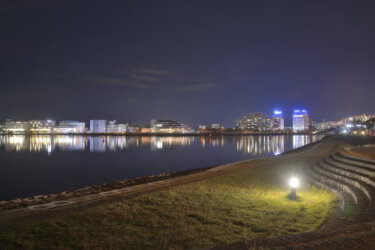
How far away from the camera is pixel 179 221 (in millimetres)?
9148

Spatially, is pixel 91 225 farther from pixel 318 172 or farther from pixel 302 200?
pixel 318 172

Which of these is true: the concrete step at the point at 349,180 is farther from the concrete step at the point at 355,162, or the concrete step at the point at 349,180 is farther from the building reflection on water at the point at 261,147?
the building reflection on water at the point at 261,147

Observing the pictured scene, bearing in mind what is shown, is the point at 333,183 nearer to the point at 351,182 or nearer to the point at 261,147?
the point at 351,182

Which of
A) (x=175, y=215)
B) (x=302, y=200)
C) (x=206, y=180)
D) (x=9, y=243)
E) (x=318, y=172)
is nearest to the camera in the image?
(x=9, y=243)

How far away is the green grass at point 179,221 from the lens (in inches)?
296

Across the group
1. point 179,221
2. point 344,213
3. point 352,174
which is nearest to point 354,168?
point 352,174

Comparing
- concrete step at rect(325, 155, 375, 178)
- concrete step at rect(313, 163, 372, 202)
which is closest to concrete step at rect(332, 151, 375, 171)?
concrete step at rect(325, 155, 375, 178)

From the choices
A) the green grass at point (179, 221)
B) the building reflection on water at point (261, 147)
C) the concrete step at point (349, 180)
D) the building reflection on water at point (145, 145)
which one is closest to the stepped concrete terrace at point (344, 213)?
the concrete step at point (349, 180)

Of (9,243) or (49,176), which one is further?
(49,176)

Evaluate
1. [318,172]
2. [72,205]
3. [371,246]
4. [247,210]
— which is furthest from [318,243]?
[318,172]

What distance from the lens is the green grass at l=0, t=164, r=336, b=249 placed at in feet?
24.7

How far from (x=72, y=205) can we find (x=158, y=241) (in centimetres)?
454

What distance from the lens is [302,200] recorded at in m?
11.7

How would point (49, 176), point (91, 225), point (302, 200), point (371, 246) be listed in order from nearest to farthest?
point (371, 246)
point (91, 225)
point (302, 200)
point (49, 176)
